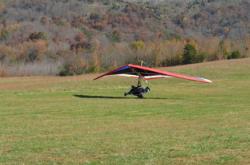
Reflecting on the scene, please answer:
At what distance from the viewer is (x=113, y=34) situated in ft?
369

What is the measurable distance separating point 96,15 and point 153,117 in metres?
Answer: 112

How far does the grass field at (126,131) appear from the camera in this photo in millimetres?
9625

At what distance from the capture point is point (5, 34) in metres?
100

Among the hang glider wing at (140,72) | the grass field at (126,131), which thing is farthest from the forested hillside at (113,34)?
the grass field at (126,131)

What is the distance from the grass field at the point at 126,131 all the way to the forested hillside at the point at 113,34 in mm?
40843

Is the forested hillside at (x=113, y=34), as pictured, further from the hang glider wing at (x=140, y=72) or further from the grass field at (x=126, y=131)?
the grass field at (x=126, y=131)

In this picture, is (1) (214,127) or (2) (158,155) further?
(1) (214,127)

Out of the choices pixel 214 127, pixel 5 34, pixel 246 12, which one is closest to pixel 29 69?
pixel 5 34

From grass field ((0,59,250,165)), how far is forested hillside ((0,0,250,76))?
40843mm

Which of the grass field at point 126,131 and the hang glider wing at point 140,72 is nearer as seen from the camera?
the grass field at point 126,131

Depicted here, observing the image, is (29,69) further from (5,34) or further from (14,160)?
(14,160)

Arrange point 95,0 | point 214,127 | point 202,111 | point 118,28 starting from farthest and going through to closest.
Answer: point 95,0, point 118,28, point 202,111, point 214,127

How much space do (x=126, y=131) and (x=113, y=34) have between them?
99.5 meters

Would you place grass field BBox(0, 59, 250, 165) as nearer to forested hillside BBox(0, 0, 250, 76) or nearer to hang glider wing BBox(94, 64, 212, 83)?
hang glider wing BBox(94, 64, 212, 83)
